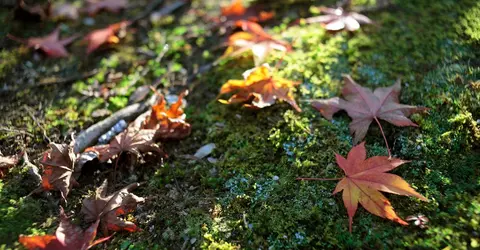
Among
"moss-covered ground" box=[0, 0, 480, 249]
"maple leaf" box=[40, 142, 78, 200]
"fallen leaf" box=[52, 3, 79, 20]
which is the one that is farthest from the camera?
"fallen leaf" box=[52, 3, 79, 20]

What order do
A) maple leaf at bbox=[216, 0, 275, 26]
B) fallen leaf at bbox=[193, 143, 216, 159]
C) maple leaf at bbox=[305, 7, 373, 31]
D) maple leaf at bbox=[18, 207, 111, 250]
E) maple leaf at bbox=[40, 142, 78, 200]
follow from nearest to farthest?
maple leaf at bbox=[18, 207, 111, 250] < maple leaf at bbox=[40, 142, 78, 200] < fallen leaf at bbox=[193, 143, 216, 159] < maple leaf at bbox=[305, 7, 373, 31] < maple leaf at bbox=[216, 0, 275, 26]

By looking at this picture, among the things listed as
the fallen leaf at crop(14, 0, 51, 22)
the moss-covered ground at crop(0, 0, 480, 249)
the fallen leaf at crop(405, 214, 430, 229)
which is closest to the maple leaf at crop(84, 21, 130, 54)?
the moss-covered ground at crop(0, 0, 480, 249)

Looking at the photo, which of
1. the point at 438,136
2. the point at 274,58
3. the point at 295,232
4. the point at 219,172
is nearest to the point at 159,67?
the point at 274,58

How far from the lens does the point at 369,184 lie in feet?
5.90

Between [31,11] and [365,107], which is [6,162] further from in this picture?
[365,107]

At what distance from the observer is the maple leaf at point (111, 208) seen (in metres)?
1.87

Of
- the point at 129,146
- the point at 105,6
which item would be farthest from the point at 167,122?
the point at 105,6

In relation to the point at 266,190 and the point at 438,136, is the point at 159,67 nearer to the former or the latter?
the point at 266,190

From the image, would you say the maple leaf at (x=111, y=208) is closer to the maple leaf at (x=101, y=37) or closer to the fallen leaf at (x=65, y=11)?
the maple leaf at (x=101, y=37)

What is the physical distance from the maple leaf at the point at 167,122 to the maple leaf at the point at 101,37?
98 centimetres

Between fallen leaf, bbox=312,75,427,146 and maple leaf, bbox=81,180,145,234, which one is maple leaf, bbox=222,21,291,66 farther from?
maple leaf, bbox=81,180,145,234

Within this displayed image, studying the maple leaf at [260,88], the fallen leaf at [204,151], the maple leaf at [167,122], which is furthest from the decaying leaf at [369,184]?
the maple leaf at [167,122]

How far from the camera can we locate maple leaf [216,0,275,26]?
3.15m

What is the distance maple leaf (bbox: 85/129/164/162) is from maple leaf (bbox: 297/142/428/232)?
3.42ft
